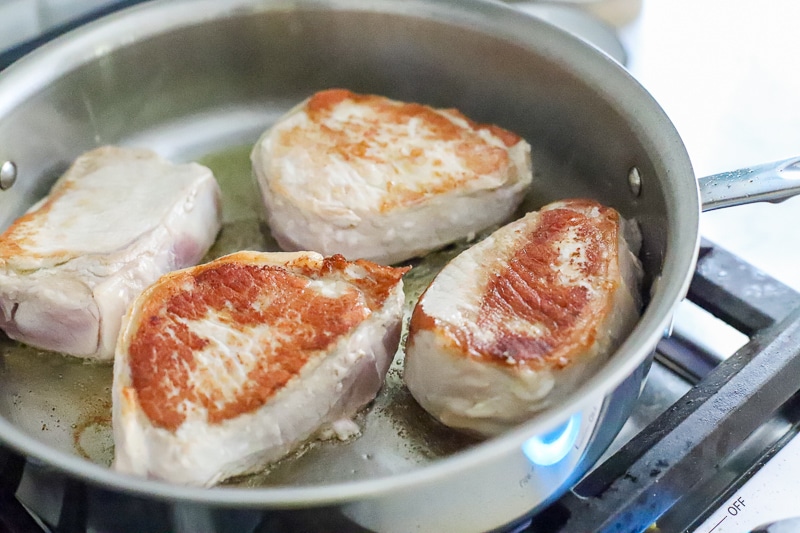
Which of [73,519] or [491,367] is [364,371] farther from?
[73,519]

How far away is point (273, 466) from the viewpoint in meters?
1.02

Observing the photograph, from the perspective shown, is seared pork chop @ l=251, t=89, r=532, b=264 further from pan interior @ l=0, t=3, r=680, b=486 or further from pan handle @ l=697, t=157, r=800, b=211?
pan handle @ l=697, t=157, r=800, b=211

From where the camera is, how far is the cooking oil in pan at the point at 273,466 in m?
1.03

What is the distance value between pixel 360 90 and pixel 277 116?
181mm

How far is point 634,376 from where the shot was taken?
2.91ft

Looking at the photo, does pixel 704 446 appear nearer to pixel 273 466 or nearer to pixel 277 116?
pixel 273 466

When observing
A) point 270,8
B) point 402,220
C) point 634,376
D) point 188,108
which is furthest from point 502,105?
point 634,376

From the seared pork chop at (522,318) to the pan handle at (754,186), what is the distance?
145mm

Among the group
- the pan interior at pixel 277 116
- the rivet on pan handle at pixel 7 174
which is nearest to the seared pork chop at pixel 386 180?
the pan interior at pixel 277 116

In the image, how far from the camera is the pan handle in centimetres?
103

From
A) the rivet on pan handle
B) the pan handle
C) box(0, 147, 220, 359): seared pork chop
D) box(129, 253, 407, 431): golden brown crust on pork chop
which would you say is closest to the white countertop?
the pan handle

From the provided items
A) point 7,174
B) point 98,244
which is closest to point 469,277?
point 98,244

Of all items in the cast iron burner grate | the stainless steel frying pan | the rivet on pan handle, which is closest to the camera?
the stainless steel frying pan

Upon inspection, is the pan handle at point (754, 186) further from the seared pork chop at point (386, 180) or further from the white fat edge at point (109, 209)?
the white fat edge at point (109, 209)
